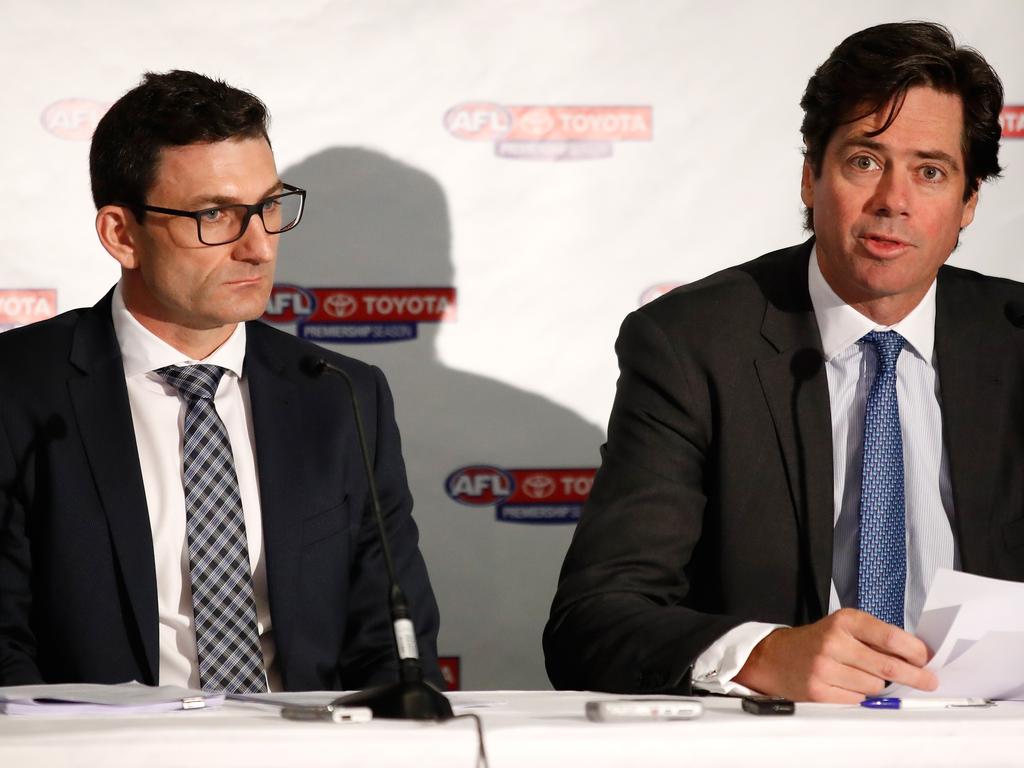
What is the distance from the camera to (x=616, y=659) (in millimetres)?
1706

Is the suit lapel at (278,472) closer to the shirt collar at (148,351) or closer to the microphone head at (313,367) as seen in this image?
the shirt collar at (148,351)

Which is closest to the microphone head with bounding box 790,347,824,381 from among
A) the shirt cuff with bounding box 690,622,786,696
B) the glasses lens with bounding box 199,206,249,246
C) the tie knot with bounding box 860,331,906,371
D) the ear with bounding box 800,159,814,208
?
the tie knot with bounding box 860,331,906,371

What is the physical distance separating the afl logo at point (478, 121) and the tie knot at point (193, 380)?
3.59 ft

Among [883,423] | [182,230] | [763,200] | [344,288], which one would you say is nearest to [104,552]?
[182,230]

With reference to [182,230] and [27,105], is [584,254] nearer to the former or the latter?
[182,230]

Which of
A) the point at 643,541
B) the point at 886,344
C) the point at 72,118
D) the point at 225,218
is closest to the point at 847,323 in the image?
the point at 886,344

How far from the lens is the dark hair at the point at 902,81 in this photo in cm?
204

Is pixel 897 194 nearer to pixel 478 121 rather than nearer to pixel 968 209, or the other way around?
pixel 968 209

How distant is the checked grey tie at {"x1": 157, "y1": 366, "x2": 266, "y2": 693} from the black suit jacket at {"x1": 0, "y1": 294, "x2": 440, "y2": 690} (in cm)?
6

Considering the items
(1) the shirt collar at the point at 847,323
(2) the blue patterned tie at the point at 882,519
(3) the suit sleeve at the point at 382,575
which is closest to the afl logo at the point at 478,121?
(3) the suit sleeve at the point at 382,575

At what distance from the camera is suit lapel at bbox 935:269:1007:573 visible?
200cm

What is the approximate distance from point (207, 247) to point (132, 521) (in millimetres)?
489

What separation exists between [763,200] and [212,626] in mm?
1795

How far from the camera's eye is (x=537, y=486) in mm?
3084
